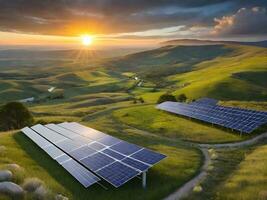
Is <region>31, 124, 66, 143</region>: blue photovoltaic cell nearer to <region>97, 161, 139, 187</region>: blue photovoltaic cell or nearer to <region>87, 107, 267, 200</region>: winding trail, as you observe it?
<region>97, 161, 139, 187</region>: blue photovoltaic cell

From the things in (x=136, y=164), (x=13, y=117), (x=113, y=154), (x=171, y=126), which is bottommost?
(x=171, y=126)

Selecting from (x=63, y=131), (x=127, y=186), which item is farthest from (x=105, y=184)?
(x=63, y=131)

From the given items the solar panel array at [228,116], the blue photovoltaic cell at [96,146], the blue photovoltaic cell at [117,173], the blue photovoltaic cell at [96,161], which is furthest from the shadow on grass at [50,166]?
the solar panel array at [228,116]

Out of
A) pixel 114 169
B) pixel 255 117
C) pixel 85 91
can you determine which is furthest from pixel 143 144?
pixel 85 91

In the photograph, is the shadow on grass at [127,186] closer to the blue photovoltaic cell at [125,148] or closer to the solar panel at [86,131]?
the blue photovoltaic cell at [125,148]

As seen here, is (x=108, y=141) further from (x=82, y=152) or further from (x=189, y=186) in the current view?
(x=189, y=186)

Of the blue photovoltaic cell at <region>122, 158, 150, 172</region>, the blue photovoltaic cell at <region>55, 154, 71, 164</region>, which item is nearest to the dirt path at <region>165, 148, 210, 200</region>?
the blue photovoltaic cell at <region>122, 158, 150, 172</region>
